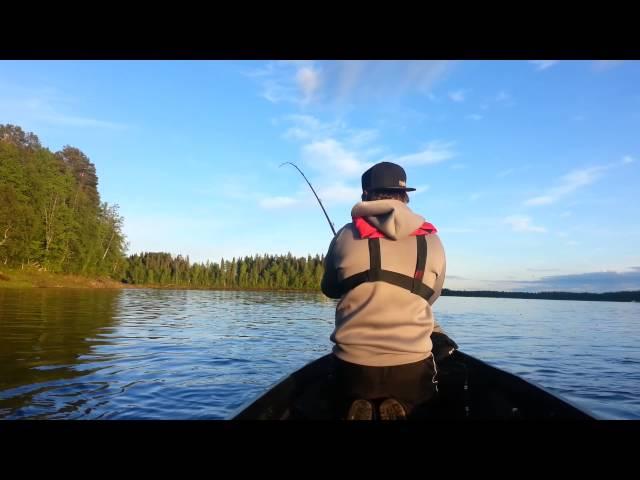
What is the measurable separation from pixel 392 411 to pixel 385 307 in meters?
0.76

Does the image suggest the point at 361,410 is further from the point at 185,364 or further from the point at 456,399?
the point at 185,364

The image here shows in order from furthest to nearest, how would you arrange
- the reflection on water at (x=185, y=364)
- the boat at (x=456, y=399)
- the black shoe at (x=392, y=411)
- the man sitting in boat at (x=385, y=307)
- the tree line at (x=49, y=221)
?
1. the tree line at (x=49, y=221)
2. the reflection on water at (x=185, y=364)
3. the boat at (x=456, y=399)
4. the man sitting in boat at (x=385, y=307)
5. the black shoe at (x=392, y=411)

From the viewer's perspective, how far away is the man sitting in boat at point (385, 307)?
344 cm

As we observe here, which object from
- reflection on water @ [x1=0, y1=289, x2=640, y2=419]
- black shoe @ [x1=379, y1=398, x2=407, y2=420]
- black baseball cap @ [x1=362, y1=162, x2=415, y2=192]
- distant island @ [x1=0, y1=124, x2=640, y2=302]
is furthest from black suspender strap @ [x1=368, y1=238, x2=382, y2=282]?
distant island @ [x1=0, y1=124, x2=640, y2=302]

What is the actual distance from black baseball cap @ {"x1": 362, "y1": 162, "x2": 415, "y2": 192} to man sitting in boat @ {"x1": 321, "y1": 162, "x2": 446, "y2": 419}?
37 cm

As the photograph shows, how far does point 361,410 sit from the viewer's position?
3391 mm

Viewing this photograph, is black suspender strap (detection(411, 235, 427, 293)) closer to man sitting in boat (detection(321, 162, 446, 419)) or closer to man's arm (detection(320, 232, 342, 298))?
man sitting in boat (detection(321, 162, 446, 419))

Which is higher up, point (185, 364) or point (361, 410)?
point (361, 410)

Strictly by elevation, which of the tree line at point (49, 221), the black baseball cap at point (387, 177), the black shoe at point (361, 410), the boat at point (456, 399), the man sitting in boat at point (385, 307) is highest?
the tree line at point (49, 221)

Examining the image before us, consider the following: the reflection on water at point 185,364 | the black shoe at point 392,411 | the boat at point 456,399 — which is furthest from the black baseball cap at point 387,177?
the reflection on water at point 185,364

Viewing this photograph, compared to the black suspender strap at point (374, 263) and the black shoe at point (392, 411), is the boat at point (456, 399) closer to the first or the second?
the black shoe at point (392, 411)

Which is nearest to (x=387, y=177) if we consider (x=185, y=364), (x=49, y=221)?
(x=185, y=364)
